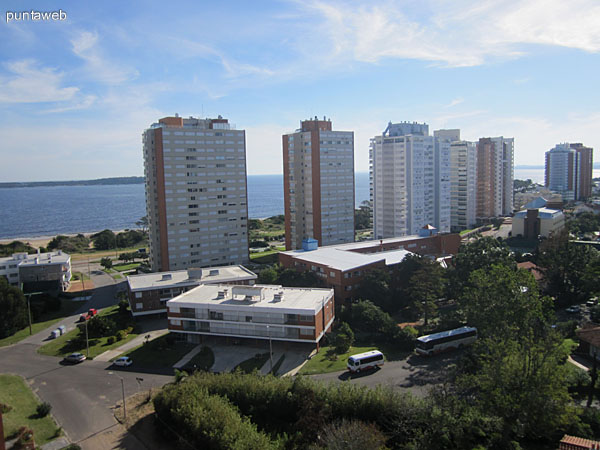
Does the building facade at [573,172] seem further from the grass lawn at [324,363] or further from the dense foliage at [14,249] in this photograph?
the dense foliage at [14,249]

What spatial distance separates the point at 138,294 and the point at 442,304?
3380 cm

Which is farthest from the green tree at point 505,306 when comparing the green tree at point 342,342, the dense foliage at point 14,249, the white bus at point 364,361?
the dense foliage at point 14,249

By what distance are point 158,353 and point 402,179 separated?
6455 centimetres

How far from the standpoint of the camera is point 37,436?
97.9ft

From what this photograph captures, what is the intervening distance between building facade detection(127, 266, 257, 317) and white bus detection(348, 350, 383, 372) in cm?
2128

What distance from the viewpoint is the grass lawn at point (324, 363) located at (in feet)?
122

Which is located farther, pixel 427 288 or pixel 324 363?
pixel 427 288

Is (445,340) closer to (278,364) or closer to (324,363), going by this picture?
(324,363)

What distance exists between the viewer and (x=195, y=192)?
72250mm

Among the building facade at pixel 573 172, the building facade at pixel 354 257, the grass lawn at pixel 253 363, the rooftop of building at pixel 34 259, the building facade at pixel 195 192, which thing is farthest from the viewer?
the building facade at pixel 573 172

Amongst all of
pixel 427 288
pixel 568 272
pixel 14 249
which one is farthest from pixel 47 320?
pixel 568 272

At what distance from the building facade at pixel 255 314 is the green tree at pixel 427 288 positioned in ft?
28.9

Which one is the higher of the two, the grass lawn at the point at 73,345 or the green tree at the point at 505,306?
the green tree at the point at 505,306

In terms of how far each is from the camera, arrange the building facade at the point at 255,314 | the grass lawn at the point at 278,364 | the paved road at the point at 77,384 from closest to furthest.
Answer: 1. the paved road at the point at 77,384
2. the grass lawn at the point at 278,364
3. the building facade at the point at 255,314
